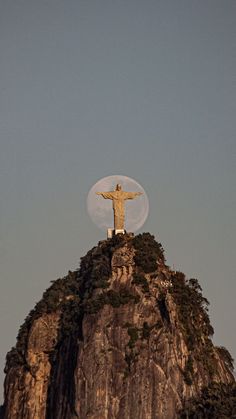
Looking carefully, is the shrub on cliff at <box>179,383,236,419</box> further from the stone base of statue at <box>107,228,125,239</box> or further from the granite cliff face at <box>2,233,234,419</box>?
the stone base of statue at <box>107,228,125,239</box>

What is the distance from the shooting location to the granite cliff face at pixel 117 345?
15825 centimetres

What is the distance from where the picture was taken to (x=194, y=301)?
169250 millimetres

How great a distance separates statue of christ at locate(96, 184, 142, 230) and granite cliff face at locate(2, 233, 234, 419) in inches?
76.9

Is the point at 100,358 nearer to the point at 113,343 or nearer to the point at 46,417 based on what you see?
the point at 113,343

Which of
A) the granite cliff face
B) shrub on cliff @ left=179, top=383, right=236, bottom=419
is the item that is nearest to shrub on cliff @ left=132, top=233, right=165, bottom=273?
the granite cliff face

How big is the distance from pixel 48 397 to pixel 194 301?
62.6 feet

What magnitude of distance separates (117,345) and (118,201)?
17293 mm

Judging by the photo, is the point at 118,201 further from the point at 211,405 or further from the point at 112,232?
the point at 211,405

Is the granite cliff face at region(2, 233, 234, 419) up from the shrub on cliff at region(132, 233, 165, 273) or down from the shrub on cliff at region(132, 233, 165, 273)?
down

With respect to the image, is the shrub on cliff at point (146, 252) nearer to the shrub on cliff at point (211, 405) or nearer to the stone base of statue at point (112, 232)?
the stone base of statue at point (112, 232)

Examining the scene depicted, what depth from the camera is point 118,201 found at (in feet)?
555

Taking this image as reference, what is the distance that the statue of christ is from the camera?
169 m

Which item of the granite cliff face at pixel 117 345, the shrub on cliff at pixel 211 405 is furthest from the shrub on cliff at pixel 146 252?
the shrub on cliff at pixel 211 405

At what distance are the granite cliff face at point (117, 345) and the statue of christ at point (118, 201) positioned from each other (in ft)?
6.41
